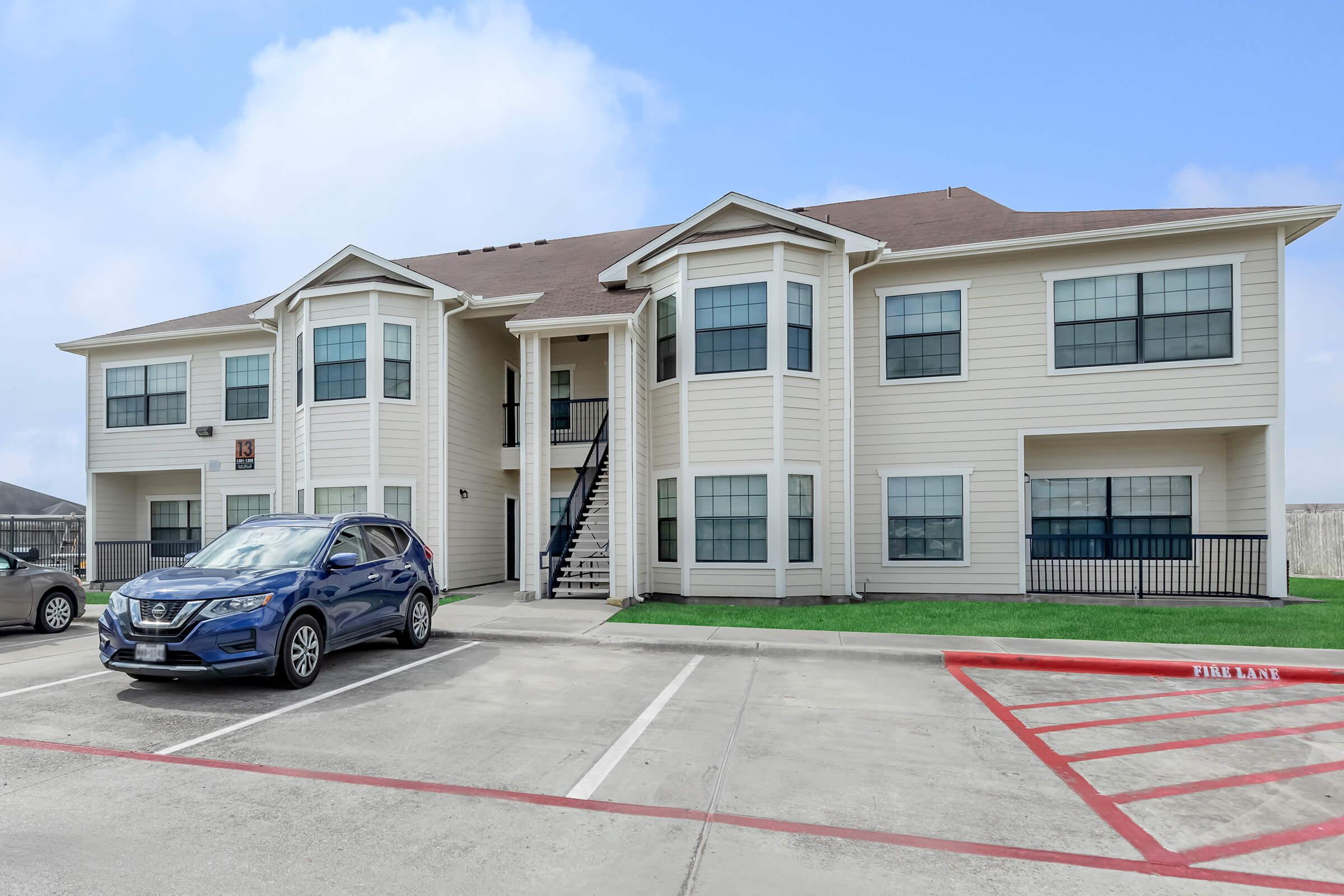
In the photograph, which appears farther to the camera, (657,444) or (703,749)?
(657,444)

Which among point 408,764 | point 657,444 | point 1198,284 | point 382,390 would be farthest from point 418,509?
point 1198,284

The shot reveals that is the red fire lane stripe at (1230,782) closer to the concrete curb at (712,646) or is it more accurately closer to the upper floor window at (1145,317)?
the concrete curb at (712,646)

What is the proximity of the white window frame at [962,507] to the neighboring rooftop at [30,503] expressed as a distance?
24.7 metres

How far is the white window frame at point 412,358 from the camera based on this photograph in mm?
15148

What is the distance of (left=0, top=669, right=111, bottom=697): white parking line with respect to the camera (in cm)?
738

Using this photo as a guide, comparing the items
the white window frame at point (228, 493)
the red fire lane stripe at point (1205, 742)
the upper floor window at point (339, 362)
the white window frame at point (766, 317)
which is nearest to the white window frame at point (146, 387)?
the white window frame at point (228, 493)

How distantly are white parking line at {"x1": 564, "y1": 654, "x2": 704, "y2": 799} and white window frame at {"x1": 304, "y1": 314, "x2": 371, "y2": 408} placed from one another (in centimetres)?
981

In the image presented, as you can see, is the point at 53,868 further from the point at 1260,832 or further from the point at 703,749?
the point at 1260,832

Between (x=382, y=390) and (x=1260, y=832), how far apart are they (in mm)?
14476

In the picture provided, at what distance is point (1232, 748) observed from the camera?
19.0 feet

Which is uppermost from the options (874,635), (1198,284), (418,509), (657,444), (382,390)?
(1198,284)

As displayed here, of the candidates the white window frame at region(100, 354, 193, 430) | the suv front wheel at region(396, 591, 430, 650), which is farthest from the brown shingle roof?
the suv front wheel at region(396, 591, 430, 650)

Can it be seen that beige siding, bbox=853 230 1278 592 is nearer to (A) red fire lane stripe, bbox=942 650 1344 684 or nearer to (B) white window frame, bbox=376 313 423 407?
(A) red fire lane stripe, bbox=942 650 1344 684

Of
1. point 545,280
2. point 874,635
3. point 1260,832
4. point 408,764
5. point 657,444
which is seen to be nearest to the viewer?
point 1260,832
